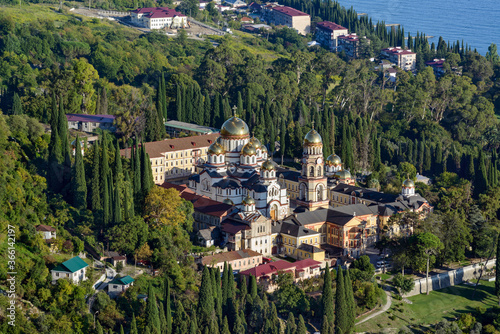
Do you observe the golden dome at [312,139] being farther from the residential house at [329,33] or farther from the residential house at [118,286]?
the residential house at [329,33]

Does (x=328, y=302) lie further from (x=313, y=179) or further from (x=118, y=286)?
(x=313, y=179)

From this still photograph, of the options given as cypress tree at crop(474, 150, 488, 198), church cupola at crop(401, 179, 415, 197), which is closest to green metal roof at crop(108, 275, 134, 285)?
church cupola at crop(401, 179, 415, 197)

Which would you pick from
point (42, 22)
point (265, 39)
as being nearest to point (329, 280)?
point (42, 22)

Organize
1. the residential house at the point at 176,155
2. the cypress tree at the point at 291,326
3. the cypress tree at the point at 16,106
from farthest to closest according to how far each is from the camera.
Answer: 1. the residential house at the point at 176,155
2. the cypress tree at the point at 16,106
3. the cypress tree at the point at 291,326

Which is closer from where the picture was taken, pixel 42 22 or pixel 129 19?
pixel 42 22

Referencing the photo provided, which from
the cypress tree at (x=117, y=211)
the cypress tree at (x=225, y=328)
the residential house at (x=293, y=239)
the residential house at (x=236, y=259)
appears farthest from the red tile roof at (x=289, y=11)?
the cypress tree at (x=225, y=328)

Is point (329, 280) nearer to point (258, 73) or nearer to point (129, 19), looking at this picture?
point (258, 73)

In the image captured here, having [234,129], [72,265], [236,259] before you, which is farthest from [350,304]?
[234,129]
